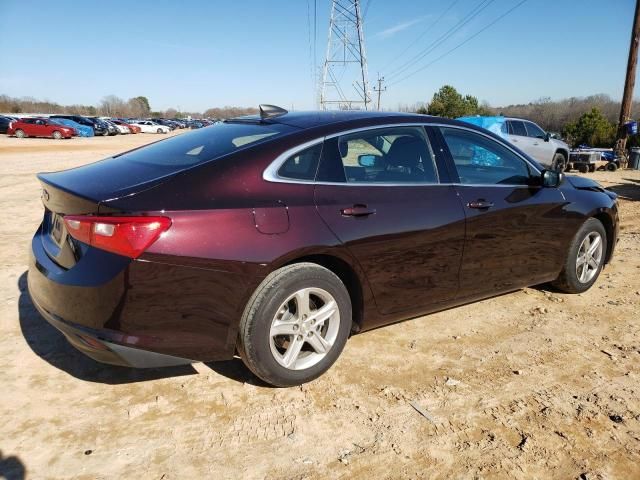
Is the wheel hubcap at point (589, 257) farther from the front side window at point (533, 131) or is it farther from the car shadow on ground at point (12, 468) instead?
the front side window at point (533, 131)

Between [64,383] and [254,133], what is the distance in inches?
75.8

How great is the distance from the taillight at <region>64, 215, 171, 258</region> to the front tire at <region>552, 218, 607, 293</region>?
358 cm

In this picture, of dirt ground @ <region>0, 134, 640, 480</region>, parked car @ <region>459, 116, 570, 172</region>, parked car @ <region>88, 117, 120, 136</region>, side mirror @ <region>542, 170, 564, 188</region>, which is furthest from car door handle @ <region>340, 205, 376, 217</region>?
parked car @ <region>88, 117, 120, 136</region>

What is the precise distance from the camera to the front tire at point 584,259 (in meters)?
4.39

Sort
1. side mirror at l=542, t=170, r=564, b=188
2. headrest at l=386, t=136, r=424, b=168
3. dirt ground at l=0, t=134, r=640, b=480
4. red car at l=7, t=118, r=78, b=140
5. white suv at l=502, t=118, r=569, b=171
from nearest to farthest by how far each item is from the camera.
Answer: dirt ground at l=0, t=134, r=640, b=480 → headrest at l=386, t=136, r=424, b=168 → side mirror at l=542, t=170, r=564, b=188 → white suv at l=502, t=118, r=569, b=171 → red car at l=7, t=118, r=78, b=140

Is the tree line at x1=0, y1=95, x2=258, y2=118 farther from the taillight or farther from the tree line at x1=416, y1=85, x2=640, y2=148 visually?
the taillight

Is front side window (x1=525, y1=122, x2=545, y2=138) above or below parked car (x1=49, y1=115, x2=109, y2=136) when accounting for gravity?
below

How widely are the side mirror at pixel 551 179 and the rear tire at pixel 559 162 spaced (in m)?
12.6

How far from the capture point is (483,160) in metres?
3.92

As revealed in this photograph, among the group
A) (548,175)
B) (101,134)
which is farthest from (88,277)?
(101,134)

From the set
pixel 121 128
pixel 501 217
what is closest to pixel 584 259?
pixel 501 217

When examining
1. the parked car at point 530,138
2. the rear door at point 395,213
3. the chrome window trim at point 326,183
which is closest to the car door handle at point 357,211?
the rear door at point 395,213

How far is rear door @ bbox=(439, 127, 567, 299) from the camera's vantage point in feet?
11.9

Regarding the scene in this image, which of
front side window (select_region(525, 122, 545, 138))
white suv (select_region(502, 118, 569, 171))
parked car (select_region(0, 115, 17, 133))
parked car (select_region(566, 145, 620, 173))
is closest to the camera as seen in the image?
white suv (select_region(502, 118, 569, 171))
